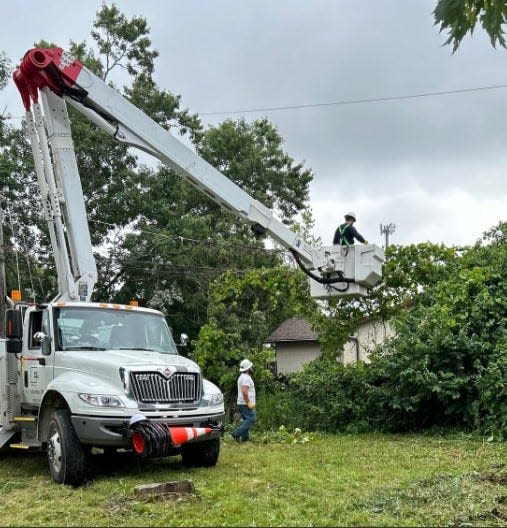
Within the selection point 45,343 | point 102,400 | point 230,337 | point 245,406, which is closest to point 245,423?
point 245,406

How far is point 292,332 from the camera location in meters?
40.1

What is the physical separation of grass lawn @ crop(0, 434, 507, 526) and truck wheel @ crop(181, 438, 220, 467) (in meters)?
0.23

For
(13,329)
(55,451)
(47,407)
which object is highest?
(13,329)

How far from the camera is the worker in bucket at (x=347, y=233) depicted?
1136 cm

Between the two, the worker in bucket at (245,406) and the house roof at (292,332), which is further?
the house roof at (292,332)

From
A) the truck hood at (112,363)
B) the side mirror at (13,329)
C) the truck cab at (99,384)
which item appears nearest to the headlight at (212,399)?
the truck cab at (99,384)

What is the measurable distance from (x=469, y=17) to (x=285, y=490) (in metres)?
5.90

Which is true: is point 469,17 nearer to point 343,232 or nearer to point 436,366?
point 343,232

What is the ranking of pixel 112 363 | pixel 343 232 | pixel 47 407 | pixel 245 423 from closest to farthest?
pixel 112 363
pixel 47 407
pixel 343 232
pixel 245 423

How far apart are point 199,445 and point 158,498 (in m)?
2.49

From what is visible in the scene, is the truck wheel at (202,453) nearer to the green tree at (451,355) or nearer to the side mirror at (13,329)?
Answer: the side mirror at (13,329)

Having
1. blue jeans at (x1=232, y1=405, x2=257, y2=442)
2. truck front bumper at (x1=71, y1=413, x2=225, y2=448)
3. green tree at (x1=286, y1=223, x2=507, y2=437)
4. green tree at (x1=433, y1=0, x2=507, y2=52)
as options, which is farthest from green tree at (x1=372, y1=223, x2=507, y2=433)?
green tree at (x1=433, y1=0, x2=507, y2=52)

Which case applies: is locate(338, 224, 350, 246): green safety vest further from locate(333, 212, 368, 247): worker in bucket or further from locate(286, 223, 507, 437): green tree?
locate(286, 223, 507, 437): green tree

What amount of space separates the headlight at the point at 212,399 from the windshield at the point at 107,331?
1182 mm
